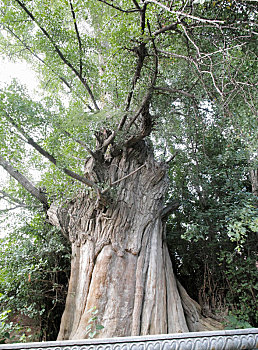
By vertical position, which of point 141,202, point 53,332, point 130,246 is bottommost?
point 53,332

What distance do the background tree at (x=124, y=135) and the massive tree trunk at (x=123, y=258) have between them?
14 millimetres

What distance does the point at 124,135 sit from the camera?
13.4ft

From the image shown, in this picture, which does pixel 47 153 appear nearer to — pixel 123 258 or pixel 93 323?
pixel 123 258

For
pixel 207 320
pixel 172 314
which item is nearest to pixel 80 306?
pixel 172 314

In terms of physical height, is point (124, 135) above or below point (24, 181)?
above

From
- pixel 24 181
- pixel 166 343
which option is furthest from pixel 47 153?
pixel 166 343

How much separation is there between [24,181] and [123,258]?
196 cm

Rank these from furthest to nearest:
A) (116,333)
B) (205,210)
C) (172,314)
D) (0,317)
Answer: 1. (205,210)
2. (172,314)
3. (116,333)
4. (0,317)

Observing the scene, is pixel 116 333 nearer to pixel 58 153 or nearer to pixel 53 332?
pixel 53 332

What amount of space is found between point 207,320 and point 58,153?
3.40m

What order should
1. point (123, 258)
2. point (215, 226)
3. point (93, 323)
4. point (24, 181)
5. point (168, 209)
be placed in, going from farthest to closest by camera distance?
point (215, 226) → point (168, 209) → point (24, 181) → point (123, 258) → point (93, 323)

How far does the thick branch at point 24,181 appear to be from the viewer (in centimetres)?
377

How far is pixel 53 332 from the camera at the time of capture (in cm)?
411

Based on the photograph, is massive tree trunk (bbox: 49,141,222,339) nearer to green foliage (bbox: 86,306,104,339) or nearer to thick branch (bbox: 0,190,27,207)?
green foliage (bbox: 86,306,104,339)
